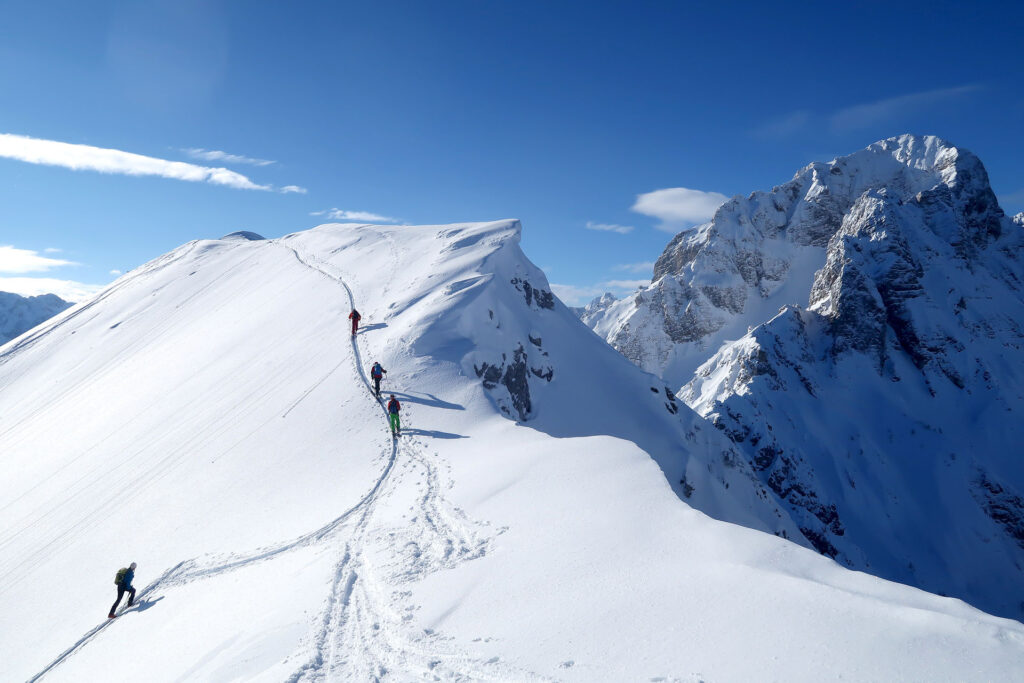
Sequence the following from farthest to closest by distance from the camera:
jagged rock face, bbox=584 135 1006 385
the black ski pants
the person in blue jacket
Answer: jagged rock face, bbox=584 135 1006 385 < the person in blue jacket < the black ski pants

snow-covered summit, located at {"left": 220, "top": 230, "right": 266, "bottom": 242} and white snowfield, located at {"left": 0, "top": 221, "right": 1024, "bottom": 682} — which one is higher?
snow-covered summit, located at {"left": 220, "top": 230, "right": 266, "bottom": 242}

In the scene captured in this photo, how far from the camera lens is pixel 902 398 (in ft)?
341

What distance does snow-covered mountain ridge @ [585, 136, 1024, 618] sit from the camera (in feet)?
272

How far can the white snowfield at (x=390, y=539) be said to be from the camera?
23.5 ft

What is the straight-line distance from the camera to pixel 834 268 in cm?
11181

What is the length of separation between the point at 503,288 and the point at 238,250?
4055 centimetres

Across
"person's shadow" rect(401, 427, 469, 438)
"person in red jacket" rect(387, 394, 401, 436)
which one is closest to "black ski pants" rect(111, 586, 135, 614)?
"person in red jacket" rect(387, 394, 401, 436)

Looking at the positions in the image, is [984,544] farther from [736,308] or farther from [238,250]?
[238,250]

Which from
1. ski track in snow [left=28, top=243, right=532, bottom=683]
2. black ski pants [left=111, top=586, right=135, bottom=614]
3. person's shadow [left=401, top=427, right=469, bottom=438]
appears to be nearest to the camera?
ski track in snow [left=28, top=243, right=532, bottom=683]

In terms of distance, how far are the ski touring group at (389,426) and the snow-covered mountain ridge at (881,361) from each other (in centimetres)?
7079

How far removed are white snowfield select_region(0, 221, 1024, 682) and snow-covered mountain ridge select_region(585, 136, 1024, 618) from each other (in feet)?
226

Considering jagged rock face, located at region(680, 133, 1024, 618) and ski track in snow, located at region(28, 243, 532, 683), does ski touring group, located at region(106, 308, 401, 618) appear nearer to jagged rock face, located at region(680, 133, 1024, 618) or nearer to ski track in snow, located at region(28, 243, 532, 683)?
ski track in snow, located at region(28, 243, 532, 683)

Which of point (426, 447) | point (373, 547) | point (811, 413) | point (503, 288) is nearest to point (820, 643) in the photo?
point (373, 547)

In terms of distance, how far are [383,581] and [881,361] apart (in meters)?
126
